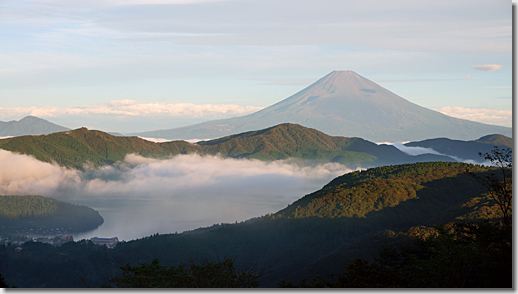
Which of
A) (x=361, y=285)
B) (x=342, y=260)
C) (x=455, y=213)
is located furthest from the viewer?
(x=455, y=213)

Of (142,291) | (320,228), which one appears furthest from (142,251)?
(142,291)

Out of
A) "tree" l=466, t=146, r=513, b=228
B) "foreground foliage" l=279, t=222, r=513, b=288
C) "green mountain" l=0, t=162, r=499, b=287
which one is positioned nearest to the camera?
"tree" l=466, t=146, r=513, b=228

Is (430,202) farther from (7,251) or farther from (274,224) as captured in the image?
(7,251)

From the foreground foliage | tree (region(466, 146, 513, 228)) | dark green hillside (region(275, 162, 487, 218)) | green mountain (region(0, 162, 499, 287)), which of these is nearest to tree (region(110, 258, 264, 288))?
the foreground foliage

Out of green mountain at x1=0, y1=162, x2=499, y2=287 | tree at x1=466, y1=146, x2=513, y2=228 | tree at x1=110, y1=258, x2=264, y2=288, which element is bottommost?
green mountain at x1=0, y1=162, x2=499, y2=287

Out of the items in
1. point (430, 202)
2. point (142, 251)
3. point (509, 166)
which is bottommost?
point (142, 251)

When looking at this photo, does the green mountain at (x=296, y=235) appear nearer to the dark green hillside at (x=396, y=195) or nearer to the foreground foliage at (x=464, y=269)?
the dark green hillside at (x=396, y=195)

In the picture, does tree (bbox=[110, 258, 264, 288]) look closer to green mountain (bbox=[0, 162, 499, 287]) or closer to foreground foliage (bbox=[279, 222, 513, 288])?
foreground foliage (bbox=[279, 222, 513, 288])

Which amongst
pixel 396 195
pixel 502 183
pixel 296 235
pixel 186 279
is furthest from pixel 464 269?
→ pixel 396 195
